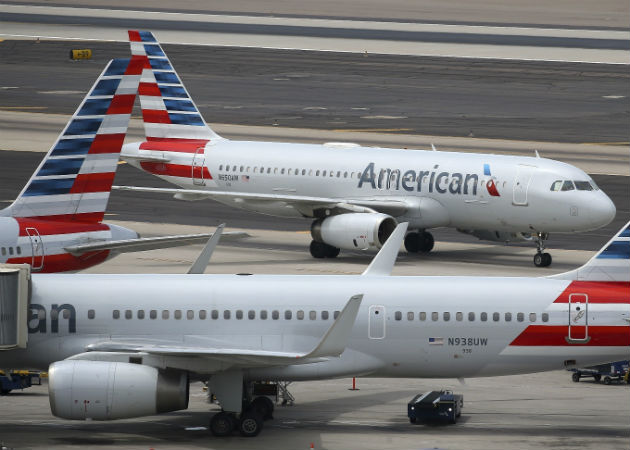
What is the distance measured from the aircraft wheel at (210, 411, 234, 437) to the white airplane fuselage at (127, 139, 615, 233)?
25116 mm

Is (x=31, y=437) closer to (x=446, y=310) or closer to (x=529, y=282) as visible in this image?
(x=446, y=310)

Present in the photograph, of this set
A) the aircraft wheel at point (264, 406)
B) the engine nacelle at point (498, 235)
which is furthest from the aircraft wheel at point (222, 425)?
the engine nacelle at point (498, 235)

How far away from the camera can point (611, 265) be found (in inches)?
1403

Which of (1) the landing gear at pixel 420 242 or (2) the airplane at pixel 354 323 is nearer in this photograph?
(2) the airplane at pixel 354 323

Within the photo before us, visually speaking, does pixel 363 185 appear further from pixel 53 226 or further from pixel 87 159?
pixel 53 226

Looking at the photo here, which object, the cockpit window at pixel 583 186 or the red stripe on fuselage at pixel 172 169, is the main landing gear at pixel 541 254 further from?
the red stripe on fuselage at pixel 172 169

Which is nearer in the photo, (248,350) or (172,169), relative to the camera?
(248,350)

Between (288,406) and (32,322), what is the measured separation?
718 cm

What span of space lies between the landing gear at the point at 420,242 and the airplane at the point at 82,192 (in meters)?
20.2

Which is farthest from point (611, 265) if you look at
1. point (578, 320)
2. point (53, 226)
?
point (53, 226)

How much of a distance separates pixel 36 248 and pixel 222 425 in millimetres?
8610

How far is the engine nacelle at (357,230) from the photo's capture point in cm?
5616

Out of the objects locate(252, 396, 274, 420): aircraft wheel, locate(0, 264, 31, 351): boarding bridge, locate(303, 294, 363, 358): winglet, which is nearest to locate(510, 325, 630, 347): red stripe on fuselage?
locate(303, 294, 363, 358): winglet

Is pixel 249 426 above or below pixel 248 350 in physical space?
below
